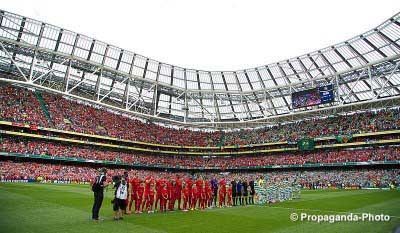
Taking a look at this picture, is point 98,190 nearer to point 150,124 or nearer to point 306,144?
point 306,144

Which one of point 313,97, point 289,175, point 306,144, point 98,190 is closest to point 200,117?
point 289,175

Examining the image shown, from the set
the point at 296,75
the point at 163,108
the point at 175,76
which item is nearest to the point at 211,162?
the point at 163,108

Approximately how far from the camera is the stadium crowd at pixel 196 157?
42.2 meters

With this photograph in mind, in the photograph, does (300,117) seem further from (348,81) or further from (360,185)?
(360,185)

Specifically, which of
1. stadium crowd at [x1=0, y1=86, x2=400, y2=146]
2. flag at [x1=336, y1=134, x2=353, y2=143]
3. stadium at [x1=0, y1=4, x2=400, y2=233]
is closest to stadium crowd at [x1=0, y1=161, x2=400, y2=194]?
stadium at [x1=0, y1=4, x2=400, y2=233]

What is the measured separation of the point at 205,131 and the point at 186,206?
55984 millimetres

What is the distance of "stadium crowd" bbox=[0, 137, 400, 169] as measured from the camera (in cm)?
4219

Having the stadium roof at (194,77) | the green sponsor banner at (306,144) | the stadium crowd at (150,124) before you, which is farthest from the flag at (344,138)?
the stadium roof at (194,77)

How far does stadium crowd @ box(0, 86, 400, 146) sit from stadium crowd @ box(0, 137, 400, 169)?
2.94 meters

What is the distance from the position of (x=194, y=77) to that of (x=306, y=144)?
78.8ft

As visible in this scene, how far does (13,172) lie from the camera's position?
35.4 metres

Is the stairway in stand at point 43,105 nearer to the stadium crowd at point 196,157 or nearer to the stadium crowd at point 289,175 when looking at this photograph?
the stadium crowd at point 196,157

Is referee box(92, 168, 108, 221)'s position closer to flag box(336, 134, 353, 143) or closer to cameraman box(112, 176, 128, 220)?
cameraman box(112, 176, 128, 220)

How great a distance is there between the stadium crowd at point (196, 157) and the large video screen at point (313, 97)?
32.6 feet
